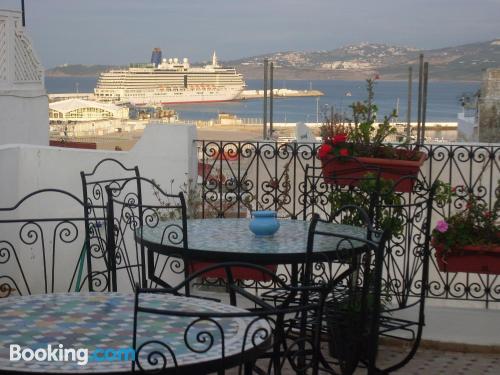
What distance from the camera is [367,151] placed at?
218 inches

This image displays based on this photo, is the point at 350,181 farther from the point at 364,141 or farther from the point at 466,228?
the point at 466,228

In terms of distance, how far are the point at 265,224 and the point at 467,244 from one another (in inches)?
51.5

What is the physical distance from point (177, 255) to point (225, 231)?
527 millimetres

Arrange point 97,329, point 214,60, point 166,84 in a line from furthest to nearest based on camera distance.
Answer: point 214,60 < point 166,84 < point 97,329

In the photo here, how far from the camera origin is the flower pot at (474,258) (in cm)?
482

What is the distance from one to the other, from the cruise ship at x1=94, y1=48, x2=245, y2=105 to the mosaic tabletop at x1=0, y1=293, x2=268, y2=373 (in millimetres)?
85024

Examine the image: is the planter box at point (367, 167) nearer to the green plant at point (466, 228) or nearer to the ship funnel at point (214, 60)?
the green plant at point (466, 228)

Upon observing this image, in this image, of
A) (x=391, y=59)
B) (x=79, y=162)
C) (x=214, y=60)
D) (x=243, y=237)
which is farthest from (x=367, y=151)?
(x=214, y=60)

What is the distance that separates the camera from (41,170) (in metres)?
6.67

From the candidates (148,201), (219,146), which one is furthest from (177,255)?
(148,201)

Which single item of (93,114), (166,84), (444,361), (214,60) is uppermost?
(214,60)

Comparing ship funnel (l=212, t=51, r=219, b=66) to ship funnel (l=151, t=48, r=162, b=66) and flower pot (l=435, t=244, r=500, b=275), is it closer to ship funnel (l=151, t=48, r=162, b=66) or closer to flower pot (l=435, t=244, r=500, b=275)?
ship funnel (l=151, t=48, r=162, b=66)

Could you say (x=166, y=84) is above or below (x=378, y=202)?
above

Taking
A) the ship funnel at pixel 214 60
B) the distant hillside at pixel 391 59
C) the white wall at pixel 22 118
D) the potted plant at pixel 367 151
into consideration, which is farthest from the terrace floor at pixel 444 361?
the ship funnel at pixel 214 60
